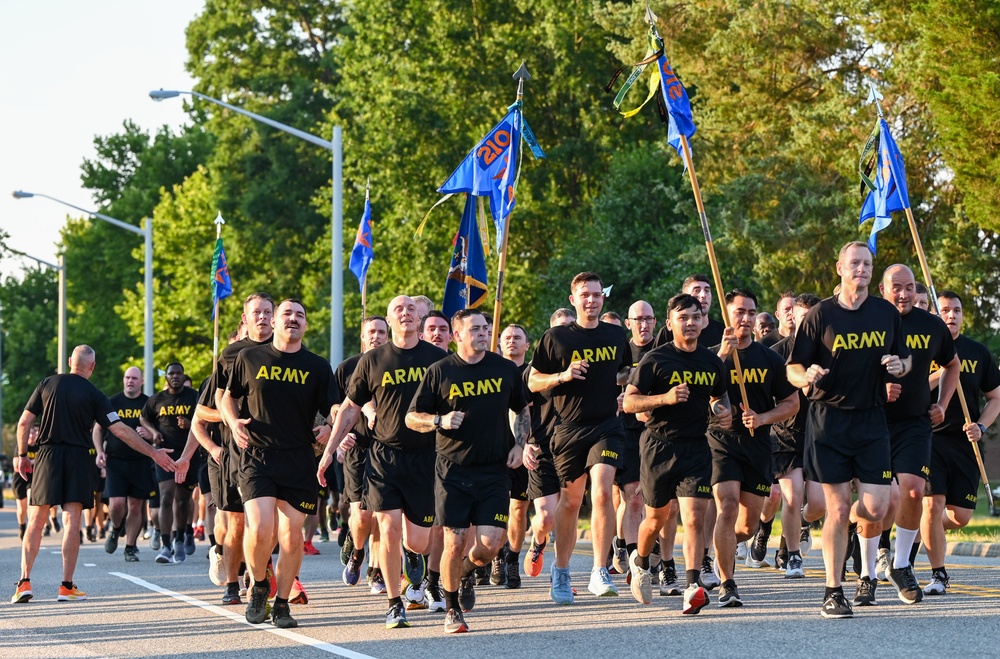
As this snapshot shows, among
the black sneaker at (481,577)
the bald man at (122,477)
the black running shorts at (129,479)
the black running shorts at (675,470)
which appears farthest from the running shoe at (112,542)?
the black running shorts at (675,470)

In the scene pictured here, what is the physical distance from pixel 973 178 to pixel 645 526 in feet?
49.2

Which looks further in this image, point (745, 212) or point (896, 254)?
point (745, 212)

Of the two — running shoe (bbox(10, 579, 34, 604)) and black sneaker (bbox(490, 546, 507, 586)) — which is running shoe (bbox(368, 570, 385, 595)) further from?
running shoe (bbox(10, 579, 34, 604))

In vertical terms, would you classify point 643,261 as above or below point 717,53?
below

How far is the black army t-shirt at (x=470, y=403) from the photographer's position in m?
10.8

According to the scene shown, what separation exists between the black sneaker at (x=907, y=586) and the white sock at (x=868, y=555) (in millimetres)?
386

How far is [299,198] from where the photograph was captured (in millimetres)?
51656

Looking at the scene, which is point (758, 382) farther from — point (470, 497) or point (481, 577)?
point (481, 577)

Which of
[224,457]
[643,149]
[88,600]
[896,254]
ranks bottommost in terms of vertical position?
[88,600]

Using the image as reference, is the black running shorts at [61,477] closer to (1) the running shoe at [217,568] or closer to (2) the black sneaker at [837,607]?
(1) the running shoe at [217,568]

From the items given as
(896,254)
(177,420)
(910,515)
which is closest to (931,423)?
(910,515)

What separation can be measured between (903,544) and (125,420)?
11.1m

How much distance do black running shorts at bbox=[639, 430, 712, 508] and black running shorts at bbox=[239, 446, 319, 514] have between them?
2.42 m

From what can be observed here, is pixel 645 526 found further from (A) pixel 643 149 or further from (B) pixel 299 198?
(B) pixel 299 198
